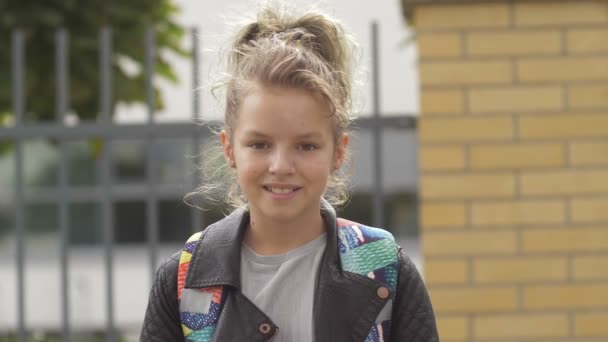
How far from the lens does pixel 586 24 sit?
368cm

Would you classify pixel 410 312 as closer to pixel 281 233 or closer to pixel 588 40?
pixel 281 233

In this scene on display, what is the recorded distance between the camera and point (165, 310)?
5.90 feet

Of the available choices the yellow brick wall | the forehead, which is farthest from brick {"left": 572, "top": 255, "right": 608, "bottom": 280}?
the forehead

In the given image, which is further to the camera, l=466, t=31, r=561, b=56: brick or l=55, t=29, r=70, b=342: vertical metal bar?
l=55, t=29, r=70, b=342: vertical metal bar

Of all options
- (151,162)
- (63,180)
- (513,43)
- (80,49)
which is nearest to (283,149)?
(513,43)

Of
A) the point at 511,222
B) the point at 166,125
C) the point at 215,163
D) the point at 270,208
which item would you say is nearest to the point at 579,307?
the point at 511,222

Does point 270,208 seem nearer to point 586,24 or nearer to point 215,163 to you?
point 215,163

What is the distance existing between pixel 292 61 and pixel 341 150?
0.65 ft

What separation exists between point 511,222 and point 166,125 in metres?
1.41

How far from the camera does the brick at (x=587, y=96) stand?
3689 millimetres

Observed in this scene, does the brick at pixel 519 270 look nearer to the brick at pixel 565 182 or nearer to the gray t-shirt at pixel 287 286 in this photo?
the brick at pixel 565 182

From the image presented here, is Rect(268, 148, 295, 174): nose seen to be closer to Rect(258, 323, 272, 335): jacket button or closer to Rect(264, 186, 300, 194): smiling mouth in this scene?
Rect(264, 186, 300, 194): smiling mouth

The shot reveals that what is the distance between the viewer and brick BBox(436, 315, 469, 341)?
3.69 metres

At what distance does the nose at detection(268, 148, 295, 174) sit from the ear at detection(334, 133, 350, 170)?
0.49 ft
